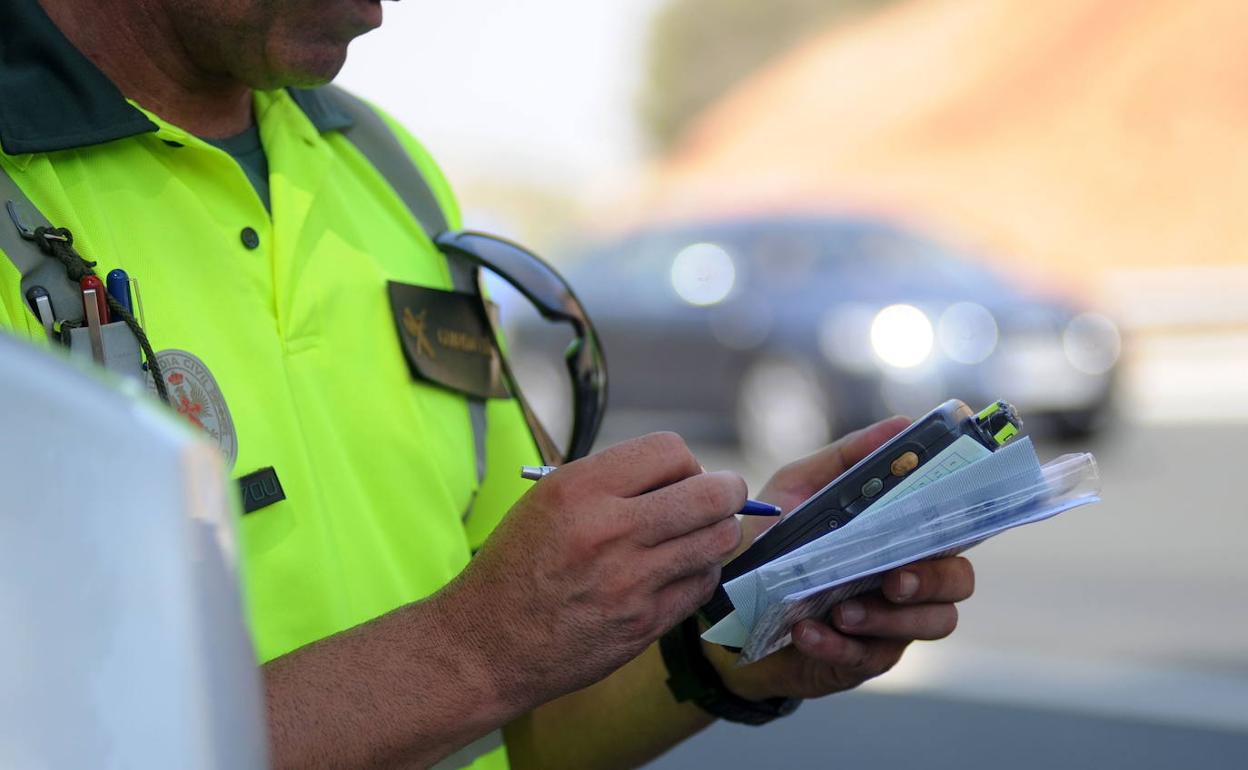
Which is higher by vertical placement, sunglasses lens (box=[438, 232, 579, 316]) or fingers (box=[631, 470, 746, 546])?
sunglasses lens (box=[438, 232, 579, 316])

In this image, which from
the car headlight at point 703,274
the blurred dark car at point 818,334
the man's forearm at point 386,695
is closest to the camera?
the man's forearm at point 386,695

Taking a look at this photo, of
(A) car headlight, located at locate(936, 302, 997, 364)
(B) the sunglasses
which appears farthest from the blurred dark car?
(B) the sunglasses

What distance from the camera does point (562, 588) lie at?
1475 millimetres

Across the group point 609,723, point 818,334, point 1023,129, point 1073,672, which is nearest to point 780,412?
point 818,334

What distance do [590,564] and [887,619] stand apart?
482 mm

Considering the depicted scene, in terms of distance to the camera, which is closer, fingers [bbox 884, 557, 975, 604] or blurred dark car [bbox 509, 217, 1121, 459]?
fingers [bbox 884, 557, 975, 604]

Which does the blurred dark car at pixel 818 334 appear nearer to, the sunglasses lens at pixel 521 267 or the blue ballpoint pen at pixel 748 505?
the sunglasses lens at pixel 521 267

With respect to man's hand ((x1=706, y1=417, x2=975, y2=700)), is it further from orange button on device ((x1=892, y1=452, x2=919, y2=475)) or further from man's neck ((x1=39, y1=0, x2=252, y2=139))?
man's neck ((x1=39, y1=0, x2=252, y2=139))

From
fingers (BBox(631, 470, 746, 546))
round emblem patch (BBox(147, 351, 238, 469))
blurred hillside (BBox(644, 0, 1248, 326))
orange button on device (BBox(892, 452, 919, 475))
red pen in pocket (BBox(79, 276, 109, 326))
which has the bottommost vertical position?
orange button on device (BBox(892, 452, 919, 475))

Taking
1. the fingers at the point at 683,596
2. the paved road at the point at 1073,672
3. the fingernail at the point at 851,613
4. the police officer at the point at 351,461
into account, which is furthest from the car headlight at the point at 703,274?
the fingers at the point at 683,596

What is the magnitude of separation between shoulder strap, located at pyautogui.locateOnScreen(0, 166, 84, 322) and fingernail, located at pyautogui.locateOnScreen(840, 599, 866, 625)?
2.74 ft

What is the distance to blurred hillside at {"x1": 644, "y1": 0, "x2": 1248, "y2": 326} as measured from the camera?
103ft

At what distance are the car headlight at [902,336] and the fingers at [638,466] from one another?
8781 millimetres

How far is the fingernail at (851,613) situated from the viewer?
5.88ft
